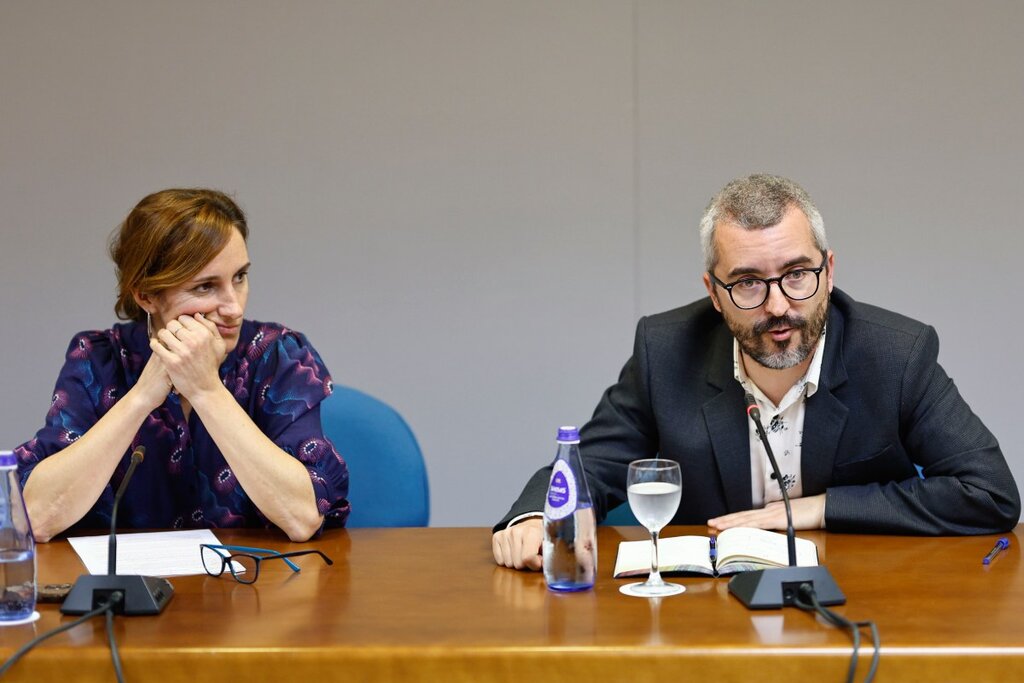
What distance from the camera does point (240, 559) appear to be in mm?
1946

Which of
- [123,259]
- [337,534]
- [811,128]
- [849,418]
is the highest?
[811,128]

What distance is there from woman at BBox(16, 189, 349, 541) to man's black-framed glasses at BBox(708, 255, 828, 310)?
2.73ft

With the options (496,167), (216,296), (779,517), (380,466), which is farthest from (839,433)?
(496,167)

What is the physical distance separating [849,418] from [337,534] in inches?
39.4


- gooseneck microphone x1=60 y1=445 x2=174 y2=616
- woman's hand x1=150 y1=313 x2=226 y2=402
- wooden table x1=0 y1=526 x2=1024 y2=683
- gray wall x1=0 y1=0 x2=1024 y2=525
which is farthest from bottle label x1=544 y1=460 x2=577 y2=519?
gray wall x1=0 y1=0 x2=1024 y2=525

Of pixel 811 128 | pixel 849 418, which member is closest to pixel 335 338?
pixel 811 128

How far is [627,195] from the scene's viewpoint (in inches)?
145

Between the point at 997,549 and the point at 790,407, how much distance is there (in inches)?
21.2

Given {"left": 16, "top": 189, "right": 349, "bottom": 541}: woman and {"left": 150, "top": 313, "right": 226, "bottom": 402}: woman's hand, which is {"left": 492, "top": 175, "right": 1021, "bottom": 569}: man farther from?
{"left": 150, "top": 313, "right": 226, "bottom": 402}: woman's hand

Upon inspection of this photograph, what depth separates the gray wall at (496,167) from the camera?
143 inches

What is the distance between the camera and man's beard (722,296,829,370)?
7.18 feet

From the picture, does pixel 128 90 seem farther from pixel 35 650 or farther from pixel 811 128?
pixel 35 650

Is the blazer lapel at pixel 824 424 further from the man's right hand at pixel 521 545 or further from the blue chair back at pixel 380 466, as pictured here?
the blue chair back at pixel 380 466

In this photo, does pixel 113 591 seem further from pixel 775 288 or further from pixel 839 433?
pixel 839 433
